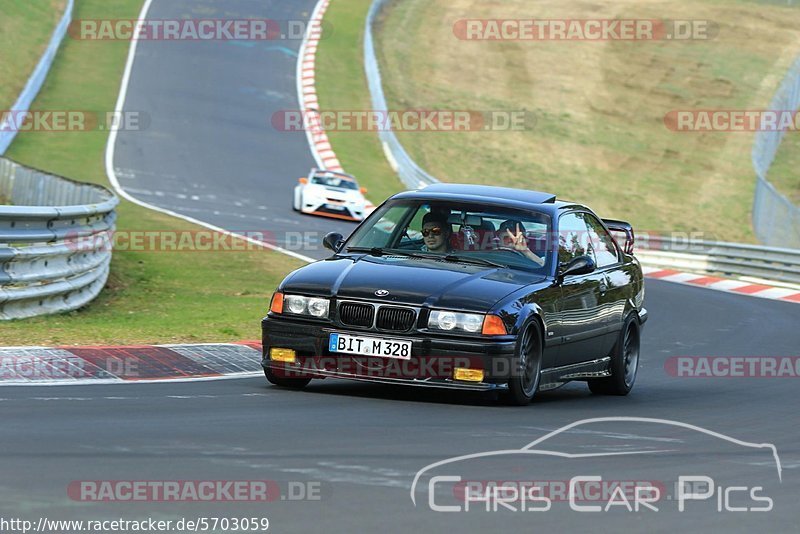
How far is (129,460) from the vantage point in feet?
21.2

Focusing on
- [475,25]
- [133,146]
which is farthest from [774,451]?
[475,25]

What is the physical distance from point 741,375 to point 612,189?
85.2 ft

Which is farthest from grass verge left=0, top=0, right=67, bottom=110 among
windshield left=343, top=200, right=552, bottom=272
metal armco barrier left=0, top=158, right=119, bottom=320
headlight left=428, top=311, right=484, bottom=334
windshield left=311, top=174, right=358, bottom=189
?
headlight left=428, top=311, right=484, bottom=334

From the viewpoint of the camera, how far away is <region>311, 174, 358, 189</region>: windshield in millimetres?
31281

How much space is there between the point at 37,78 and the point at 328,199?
13.0 metres

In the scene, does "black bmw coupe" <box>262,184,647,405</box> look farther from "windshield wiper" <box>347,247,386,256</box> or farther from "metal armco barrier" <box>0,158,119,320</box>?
"metal armco barrier" <box>0,158,119,320</box>

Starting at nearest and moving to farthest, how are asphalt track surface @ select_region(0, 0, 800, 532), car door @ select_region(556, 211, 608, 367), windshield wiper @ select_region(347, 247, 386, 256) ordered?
asphalt track surface @ select_region(0, 0, 800, 532)
windshield wiper @ select_region(347, 247, 386, 256)
car door @ select_region(556, 211, 608, 367)

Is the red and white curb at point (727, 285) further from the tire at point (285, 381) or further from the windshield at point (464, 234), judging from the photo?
the tire at point (285, 381)

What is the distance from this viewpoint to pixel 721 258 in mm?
27734

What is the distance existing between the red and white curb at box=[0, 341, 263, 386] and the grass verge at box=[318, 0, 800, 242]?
25.8 meters

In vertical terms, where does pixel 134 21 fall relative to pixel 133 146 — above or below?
above

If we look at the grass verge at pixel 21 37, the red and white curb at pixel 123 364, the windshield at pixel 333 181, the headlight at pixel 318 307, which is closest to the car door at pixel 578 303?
the headlight at pixel 318 307

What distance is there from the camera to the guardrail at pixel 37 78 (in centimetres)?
3466

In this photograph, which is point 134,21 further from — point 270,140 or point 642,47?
point 642,47
